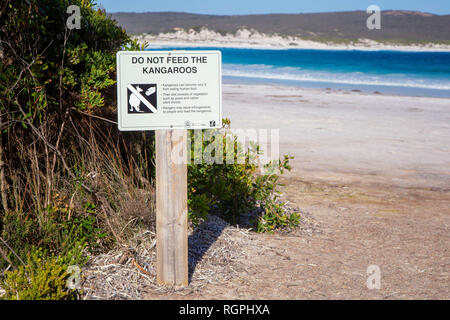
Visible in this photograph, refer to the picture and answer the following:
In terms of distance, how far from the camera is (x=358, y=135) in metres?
12.1

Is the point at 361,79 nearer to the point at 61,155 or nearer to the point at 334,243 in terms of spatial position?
the point at 334,243

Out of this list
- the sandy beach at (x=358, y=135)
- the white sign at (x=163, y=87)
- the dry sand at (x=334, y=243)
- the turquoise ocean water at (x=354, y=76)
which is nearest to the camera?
the white sign at (x=163, y=87)

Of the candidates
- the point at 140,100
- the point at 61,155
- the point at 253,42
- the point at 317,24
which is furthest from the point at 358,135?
the point at 317,24

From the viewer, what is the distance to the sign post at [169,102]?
3576mm

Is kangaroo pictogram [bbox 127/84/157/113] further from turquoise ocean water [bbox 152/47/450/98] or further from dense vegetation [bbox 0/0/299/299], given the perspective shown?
turquoise ocean water [bbox 152/47/450/98]

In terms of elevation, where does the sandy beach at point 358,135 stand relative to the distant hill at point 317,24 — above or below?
below

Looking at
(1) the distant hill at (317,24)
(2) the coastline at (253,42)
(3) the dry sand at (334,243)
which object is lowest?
(3) the dry sand at (334,243)

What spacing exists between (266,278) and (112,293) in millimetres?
1358

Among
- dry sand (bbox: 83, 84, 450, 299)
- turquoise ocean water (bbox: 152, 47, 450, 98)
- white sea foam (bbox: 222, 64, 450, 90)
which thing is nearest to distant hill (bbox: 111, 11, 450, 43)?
turquoise ocean water (bbox: 152, 47, 450, 98)

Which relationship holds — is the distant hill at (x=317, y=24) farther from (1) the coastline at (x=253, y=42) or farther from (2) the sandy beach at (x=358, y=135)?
(2) the sandy beach at (x=358, y=135)

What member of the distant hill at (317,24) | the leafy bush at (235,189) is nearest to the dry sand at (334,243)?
the leafy bush at (235,189)

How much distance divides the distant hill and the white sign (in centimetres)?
13334

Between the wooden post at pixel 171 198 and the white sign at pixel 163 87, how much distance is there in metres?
0.12

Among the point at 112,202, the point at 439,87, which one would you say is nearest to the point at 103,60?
the point at 112,202
